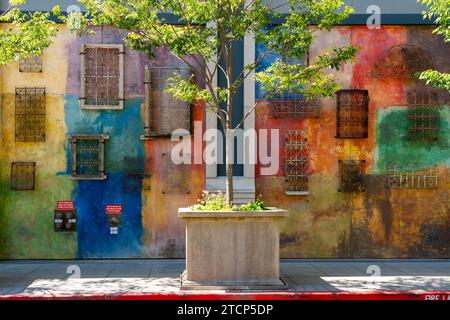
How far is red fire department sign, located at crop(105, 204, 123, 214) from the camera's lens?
41.5 feet

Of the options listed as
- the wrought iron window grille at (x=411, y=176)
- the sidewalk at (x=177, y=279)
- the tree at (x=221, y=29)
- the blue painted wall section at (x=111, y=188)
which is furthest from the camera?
the wrought iron window grille at (x=411, y=176)

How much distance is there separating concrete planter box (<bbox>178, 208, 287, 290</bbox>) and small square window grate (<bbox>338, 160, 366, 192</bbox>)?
387cm

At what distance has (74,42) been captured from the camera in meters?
12.7

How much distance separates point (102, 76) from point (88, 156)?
2026 millimetres

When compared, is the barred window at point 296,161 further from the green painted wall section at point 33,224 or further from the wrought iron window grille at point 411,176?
the green painted wall section at point 33,224

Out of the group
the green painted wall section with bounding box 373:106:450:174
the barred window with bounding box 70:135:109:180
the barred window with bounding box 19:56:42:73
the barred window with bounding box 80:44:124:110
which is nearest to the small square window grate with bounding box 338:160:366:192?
the green painted wall section with bounding box 373:106:450:174

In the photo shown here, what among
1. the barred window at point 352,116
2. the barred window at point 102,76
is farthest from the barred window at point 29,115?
the barred window at point 352,116

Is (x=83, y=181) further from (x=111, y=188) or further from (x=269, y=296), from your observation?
(x=269, y=296)

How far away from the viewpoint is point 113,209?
498 inches

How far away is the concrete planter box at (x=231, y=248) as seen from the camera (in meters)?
9.54

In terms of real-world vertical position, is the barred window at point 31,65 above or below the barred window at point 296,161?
above

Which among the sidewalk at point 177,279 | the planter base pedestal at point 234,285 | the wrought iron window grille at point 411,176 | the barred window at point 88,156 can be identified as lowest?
the sidewalk at point 177,279

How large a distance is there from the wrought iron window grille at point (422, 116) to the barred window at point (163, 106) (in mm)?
5683

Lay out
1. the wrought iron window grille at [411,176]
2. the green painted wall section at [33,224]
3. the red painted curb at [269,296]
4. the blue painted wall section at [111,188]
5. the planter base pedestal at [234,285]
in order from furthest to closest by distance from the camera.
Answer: the wrought iron window grille at [411,176]
the blue painted wall section at [111,188]
the green painted wall section at [33,224]
the planter base pedestal at [234,285]
the red painted curb at [269,296]
